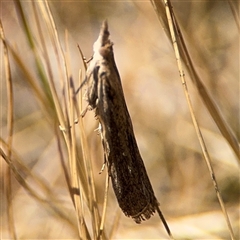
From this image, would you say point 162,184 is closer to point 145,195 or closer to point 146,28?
point 146,28

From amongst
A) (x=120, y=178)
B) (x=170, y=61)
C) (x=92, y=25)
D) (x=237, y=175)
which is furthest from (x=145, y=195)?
(x=92, y=25)

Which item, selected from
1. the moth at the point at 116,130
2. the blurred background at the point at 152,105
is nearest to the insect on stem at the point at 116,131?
the moth at the point at 116,130

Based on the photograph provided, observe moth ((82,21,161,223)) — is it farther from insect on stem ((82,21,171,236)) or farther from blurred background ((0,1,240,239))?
blurred background ((0,1,240,239))

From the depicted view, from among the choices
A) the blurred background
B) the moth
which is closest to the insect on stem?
the moth

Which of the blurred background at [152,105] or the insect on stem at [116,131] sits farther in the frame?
the blurred background at [152,105]

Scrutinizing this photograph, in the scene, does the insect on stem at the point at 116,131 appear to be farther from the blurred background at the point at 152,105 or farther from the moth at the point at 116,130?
the blurred background at the point at 152,105

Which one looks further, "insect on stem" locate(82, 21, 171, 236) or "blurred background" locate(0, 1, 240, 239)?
"blurred background" locate(0, 1, 240, 239)
